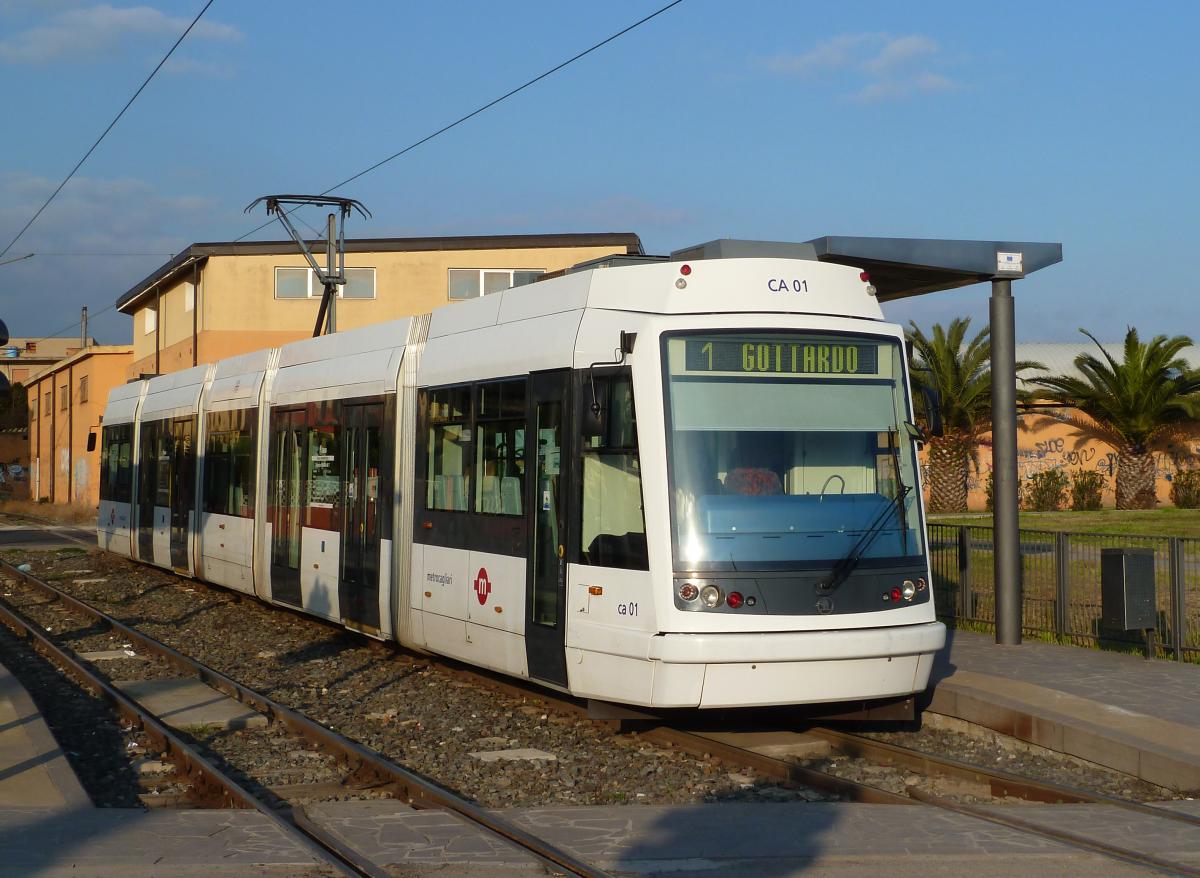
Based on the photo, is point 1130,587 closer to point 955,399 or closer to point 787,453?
point 787,453

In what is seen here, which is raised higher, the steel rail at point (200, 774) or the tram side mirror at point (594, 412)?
the tram side mirror at point (594, 412)

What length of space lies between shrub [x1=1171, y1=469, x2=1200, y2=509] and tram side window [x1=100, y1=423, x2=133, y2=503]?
30387 millimetres

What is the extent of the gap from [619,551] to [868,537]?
1673 millimetres

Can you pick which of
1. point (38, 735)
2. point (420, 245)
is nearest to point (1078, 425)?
point (420, 245)

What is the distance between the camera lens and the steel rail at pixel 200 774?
6727 millimetres

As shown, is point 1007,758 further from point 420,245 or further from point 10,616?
point 420,245

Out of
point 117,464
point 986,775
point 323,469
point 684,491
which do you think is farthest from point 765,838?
point 117,464

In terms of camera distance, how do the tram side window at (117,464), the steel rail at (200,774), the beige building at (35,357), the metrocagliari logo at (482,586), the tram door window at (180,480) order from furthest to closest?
the beige building at (35,357), the tram side window at (117,464), the tram door window at (180,480), the metrocagliari logo at (482,586), the steel rail at (200,774)

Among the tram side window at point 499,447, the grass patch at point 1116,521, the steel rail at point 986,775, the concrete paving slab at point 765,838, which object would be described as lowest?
the steel rail at point 986,775

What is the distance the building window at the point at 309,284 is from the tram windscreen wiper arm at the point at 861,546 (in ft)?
117

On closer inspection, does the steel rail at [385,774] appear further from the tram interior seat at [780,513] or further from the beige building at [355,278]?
the beige building at [355,278]

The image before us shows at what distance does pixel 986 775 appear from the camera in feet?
28.9

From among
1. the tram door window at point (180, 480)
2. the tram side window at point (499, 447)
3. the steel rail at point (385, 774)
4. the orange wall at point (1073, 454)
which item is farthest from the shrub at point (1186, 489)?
the tram side window at point (499, 447)

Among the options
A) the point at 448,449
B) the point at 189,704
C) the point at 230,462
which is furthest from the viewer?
the point at 230,462
